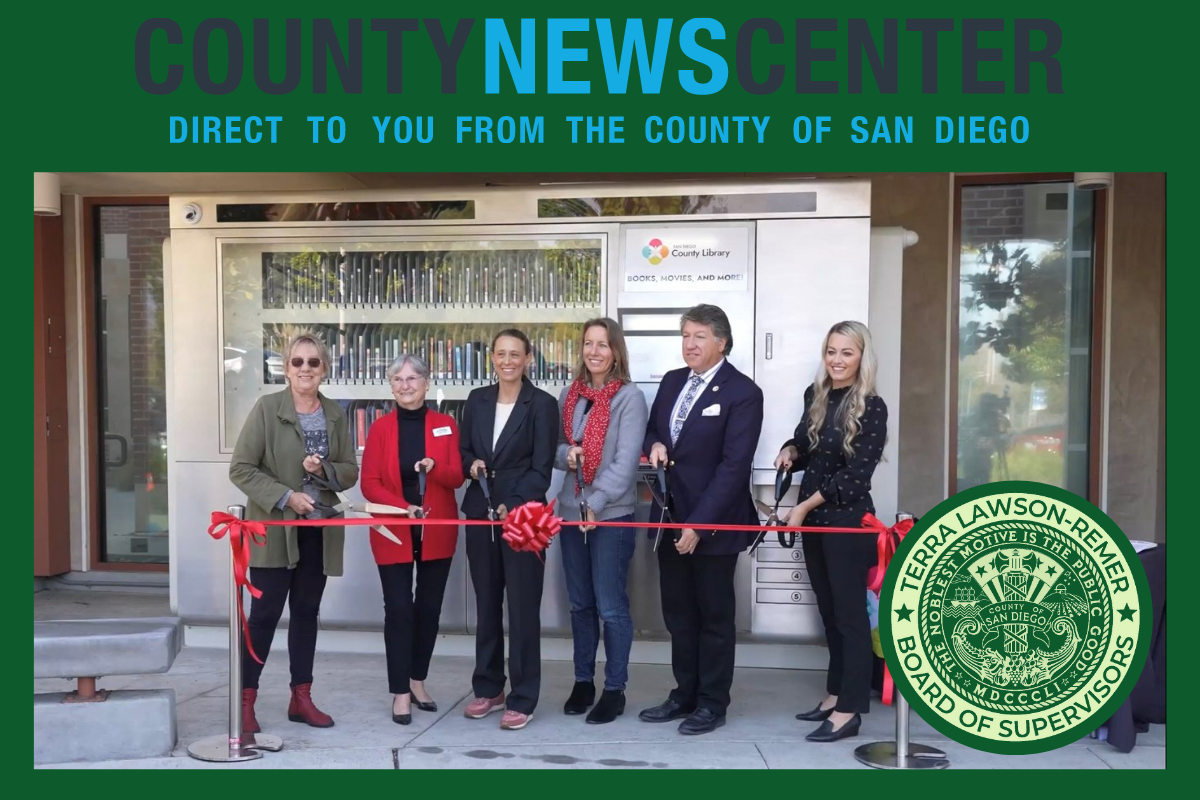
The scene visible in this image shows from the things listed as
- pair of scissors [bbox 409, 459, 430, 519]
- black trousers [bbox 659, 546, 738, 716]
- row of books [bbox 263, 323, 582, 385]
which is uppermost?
row of books [bbox 263, 323, 582, 385]

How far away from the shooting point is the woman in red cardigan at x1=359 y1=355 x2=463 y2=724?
415 cm

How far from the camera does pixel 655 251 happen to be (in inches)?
199

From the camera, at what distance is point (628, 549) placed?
168 inches

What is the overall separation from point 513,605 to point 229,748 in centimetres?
119

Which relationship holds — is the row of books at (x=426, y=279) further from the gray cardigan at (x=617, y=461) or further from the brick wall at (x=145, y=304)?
the brick wall at (x=145, y=304)

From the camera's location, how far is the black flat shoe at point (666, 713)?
4.21 metres

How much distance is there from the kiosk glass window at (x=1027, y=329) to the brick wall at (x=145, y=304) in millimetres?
5441

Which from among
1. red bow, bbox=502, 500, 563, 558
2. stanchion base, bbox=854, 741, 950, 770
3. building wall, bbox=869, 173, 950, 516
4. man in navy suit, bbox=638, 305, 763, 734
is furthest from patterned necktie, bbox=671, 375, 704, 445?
building wall, bbox=869, 173, 950, 516

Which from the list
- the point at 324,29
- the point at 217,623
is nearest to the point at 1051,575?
the point at 324,29

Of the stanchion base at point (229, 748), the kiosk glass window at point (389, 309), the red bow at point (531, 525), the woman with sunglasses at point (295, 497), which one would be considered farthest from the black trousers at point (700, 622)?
the stanchion base at point (229, 748)

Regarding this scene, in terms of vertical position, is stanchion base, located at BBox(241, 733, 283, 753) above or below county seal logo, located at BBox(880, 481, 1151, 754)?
below

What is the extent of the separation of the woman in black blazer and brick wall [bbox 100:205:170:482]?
3869 millimetres

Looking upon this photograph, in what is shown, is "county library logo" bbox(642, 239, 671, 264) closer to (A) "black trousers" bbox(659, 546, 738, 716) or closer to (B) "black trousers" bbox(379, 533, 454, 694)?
(A) "black trousers" bbox(659, 546, 738, 716)

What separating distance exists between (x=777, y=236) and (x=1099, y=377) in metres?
2.73
